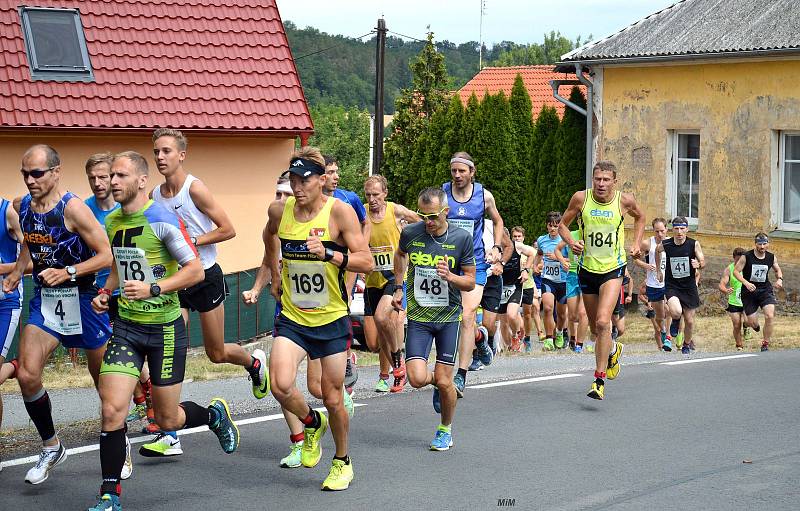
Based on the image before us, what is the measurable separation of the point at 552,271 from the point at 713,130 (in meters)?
7.23

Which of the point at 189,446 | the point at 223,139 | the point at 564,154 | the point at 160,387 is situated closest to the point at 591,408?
the point at 189,446

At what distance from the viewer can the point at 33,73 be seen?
736 inches

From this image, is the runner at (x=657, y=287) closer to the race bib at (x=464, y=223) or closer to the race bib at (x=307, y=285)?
the race bib at (x=464, y=223)

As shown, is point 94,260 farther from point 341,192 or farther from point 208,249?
point 341,192

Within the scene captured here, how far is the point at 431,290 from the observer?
9078 mm

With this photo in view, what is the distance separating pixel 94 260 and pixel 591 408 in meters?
4.85

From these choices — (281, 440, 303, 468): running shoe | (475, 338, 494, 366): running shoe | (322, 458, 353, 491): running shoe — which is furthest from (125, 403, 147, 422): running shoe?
(475, 338, 494, 366): running shoe

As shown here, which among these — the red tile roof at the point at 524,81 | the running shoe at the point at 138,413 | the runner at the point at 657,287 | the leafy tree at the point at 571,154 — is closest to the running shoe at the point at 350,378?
the running shoe at the point at 138,413

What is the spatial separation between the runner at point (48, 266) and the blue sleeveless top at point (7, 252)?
4.7 inches

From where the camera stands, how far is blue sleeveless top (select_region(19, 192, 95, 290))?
7.79 metres

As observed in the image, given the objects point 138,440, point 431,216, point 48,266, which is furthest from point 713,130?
point 48,266

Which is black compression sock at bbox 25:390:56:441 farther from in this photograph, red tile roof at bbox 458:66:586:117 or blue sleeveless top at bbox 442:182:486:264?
red tile roof at bbox 458:66:586:117

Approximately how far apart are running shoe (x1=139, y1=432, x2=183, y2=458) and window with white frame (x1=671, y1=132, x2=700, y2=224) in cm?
1888

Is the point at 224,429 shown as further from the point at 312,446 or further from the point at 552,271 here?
the point at 552,271
